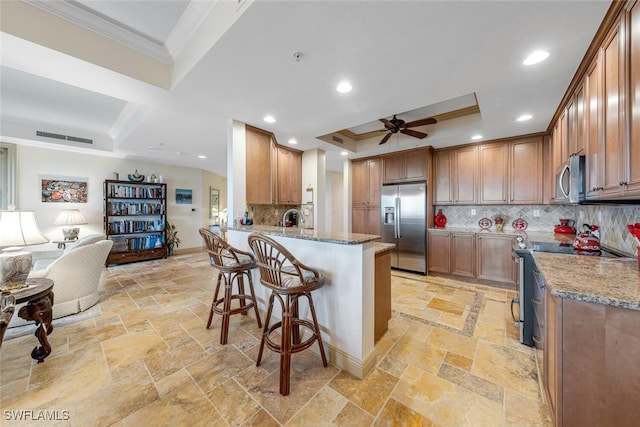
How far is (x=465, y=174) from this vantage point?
4242 mm

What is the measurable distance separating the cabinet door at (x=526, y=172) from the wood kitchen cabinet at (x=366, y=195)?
2.21 m

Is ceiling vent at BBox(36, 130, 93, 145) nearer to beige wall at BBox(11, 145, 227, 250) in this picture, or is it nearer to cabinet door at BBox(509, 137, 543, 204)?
beige wall at BBox(11, 145, 227, 250)

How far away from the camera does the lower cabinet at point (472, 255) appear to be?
3682 millimetres

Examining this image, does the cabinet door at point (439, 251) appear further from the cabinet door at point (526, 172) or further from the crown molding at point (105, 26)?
the crown molding at point (105, 26)

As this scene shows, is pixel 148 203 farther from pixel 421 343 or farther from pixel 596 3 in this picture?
pixel 596 3

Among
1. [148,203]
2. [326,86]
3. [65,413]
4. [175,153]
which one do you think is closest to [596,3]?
[326,86]

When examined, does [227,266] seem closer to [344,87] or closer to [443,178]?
[344,87]

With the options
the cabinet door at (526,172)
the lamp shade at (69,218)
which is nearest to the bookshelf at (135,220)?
the lamp shade at (69,218)

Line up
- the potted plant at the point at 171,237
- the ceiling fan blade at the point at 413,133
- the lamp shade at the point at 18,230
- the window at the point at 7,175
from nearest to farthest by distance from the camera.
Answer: the lamp shade at the point at 18,230 < the ceiling fan blade at the point at 413,133 < the window at the point at 7,175 < the potted plant at the point at 171,237

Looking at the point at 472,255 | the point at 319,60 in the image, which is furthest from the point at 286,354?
the point at 472,255

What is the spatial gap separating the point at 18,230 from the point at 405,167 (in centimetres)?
509

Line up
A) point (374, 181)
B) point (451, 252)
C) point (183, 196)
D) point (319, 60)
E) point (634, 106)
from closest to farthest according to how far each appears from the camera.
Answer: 1. point (634, 106)
2. point (319, 60)
3. point (451, 252)
4. point (374, 181)
5. point (183, 196)

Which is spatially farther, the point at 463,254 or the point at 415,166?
the point at 415,166

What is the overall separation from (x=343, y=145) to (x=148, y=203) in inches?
200
